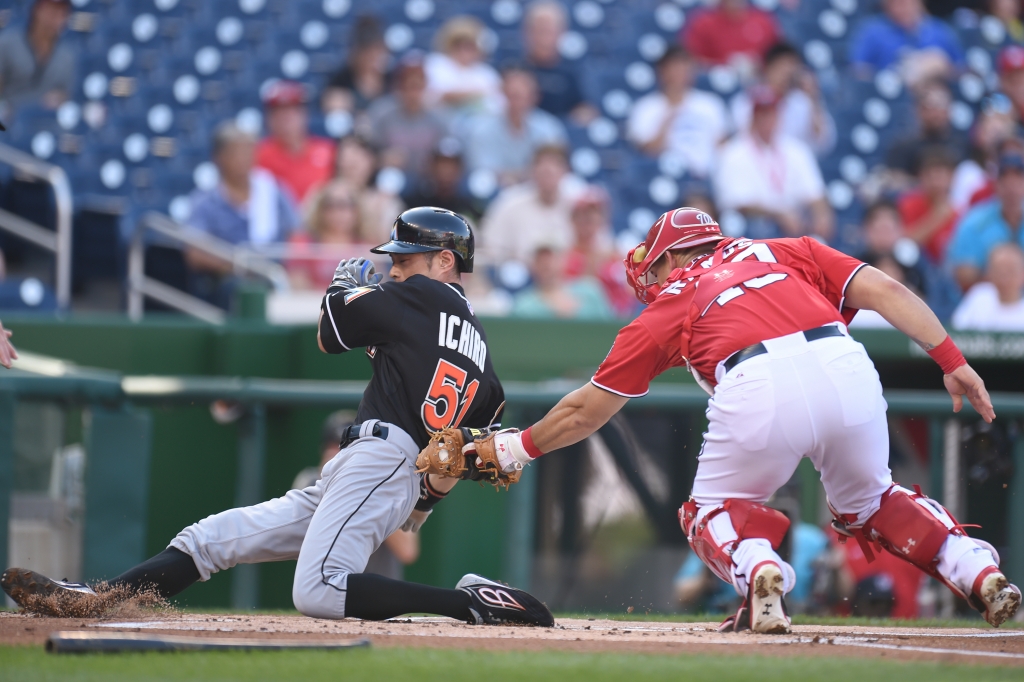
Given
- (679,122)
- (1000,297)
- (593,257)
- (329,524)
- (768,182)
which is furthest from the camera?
(679,122)

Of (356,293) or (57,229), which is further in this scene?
(57,229)

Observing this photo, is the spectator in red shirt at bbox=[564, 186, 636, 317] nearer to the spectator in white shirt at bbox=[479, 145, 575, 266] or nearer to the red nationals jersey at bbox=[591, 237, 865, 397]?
the spectator in white shirt at bbox=[479, 145, 575, 266]

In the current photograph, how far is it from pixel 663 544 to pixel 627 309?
2357 millimetres

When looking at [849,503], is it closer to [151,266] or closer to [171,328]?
[171,328]

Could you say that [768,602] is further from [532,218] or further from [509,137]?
[509,137]

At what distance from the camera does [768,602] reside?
12.7 ft

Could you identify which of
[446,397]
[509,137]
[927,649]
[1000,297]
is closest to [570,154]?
[509,137]

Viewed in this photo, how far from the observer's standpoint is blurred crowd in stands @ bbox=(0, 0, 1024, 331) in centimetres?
845

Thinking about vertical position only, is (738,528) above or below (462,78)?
below

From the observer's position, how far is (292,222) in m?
8.81

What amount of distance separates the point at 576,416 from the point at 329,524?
82 cm

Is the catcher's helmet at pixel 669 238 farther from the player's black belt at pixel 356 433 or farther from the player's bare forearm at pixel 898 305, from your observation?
the player's black belt at pixel 356 433

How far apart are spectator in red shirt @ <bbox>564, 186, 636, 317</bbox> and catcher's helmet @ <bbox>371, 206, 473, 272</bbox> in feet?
13.5

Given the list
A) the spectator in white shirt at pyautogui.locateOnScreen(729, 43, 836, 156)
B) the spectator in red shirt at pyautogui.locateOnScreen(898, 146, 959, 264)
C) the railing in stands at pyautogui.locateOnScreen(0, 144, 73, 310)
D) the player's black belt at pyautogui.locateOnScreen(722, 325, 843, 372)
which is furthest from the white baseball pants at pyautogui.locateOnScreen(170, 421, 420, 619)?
the spectator in white shirt at pyautogui.locateOnScreen(729, 43, 836, 156)
